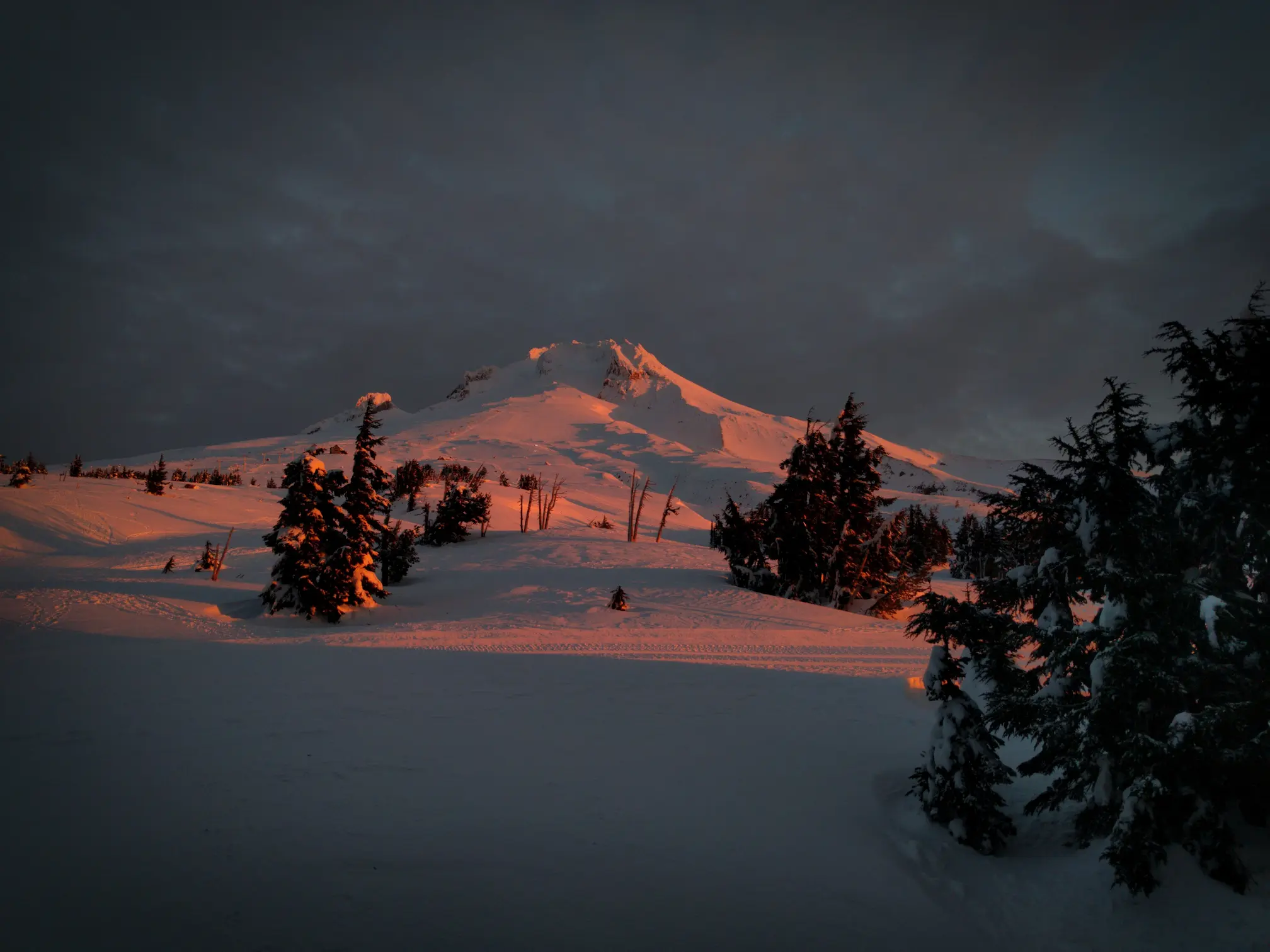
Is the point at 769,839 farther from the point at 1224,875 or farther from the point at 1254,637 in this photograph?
the point at 1254,637

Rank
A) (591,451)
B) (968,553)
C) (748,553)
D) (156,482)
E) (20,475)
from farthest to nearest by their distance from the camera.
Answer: (591,451)
(968,553)
(156,482)
(20,475)
(748,553)

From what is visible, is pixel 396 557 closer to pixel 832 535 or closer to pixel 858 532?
pixel 832 535

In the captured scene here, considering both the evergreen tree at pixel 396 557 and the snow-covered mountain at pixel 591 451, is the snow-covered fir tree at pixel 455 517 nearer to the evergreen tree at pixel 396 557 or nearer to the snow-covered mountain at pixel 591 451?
the evergreen tree at pixel 396 557

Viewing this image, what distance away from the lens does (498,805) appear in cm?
646

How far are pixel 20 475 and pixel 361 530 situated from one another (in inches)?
1236

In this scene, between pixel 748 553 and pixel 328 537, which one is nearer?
pixel 328 537

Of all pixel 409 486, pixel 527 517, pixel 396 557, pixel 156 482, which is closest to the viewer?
pixel 396 557

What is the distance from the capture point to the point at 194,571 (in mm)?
25734

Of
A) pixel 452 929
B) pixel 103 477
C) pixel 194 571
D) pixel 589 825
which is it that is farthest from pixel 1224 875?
pixel 103 477

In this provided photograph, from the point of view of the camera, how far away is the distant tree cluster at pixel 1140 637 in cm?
492

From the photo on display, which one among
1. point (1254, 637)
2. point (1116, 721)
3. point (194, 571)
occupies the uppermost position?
point (1254, 637)

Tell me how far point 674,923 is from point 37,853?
570 cm

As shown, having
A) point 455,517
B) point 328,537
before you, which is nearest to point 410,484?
point 455,517

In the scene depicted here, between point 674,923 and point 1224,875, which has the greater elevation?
point 1224,875
